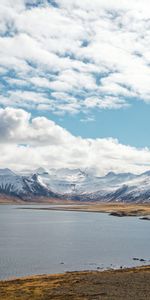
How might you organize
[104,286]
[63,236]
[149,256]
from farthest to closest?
[63,236] → [149,256] → [104,286]

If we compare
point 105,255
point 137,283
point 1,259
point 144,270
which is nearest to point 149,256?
point 105,255

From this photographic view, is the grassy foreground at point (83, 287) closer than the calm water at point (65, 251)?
Yes

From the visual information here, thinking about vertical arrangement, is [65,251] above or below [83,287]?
above

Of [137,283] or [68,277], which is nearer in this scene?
[137,283]

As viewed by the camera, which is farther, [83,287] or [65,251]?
[65,251]

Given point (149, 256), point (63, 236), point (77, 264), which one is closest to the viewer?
point (77, 264)

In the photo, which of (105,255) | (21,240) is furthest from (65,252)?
(21,240)

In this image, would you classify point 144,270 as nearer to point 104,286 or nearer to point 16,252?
point 104,286

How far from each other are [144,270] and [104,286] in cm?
1827

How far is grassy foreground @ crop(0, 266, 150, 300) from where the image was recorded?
58562 millimetres

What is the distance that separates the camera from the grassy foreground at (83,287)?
192ft

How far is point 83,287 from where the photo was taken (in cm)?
6569

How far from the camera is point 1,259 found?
10344cm

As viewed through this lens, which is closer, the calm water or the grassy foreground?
the grassy foreground
